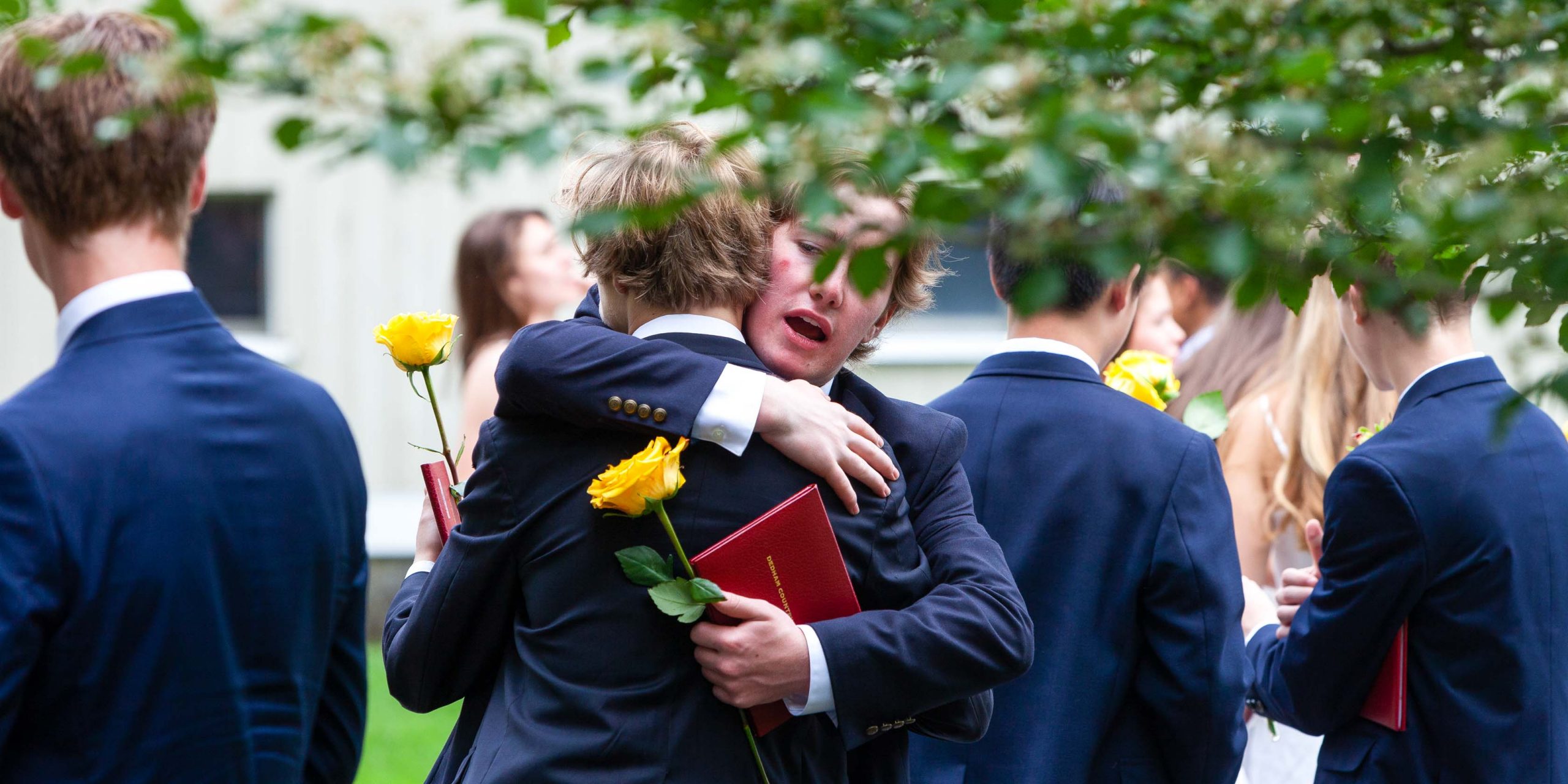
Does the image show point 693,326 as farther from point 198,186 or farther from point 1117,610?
point 1117,610

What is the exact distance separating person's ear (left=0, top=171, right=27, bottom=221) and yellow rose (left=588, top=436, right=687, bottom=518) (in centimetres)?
75

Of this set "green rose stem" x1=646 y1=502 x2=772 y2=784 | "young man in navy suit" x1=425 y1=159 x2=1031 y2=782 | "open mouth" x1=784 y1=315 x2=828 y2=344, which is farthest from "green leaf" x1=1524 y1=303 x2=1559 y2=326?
"open mouth" x1=784 y1=315 x2=828 y2=344

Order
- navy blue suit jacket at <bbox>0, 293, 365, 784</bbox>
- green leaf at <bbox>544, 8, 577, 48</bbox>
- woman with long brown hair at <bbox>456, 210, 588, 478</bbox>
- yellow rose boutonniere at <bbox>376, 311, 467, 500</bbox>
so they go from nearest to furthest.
A: green leaf at <bbox>544, 8, 577, 48</bbox>
navy blue suit jacket at <bbox>0, 293, 365, 784</bbox>
yellow rose boutonniere at <bbox>376, 311, 467, 500</bbox>
woman with long brown hair at <bbox>456, 210, 588, 478</bbox>

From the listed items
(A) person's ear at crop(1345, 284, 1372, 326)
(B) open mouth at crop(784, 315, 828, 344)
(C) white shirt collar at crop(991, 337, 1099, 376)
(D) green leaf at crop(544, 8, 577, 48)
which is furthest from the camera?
(C) white shirt collar at crop(991, 337, 1099, 376)

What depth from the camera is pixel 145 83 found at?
3.51 feet

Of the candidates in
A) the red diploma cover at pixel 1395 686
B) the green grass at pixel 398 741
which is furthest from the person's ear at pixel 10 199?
the green grass at pixel 398 741

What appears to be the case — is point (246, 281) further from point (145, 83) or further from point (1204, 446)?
point (145, 83)

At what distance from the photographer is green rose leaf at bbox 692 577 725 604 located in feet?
6.16

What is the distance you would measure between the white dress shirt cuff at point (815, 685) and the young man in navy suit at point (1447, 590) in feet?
3.80

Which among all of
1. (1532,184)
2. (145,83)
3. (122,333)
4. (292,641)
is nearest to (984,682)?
(292,641)

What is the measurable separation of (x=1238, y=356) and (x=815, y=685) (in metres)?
2.56

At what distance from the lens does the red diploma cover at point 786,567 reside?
1.93 m

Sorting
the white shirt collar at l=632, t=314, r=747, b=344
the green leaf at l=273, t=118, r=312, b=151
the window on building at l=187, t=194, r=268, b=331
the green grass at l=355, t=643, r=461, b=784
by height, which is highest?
the green leaf at l=273, t=118, r=312, b=151

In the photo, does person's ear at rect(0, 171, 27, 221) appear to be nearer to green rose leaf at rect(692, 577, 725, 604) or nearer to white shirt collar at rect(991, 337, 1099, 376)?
green rose leaf at rect(692, 577, 725, 604)
